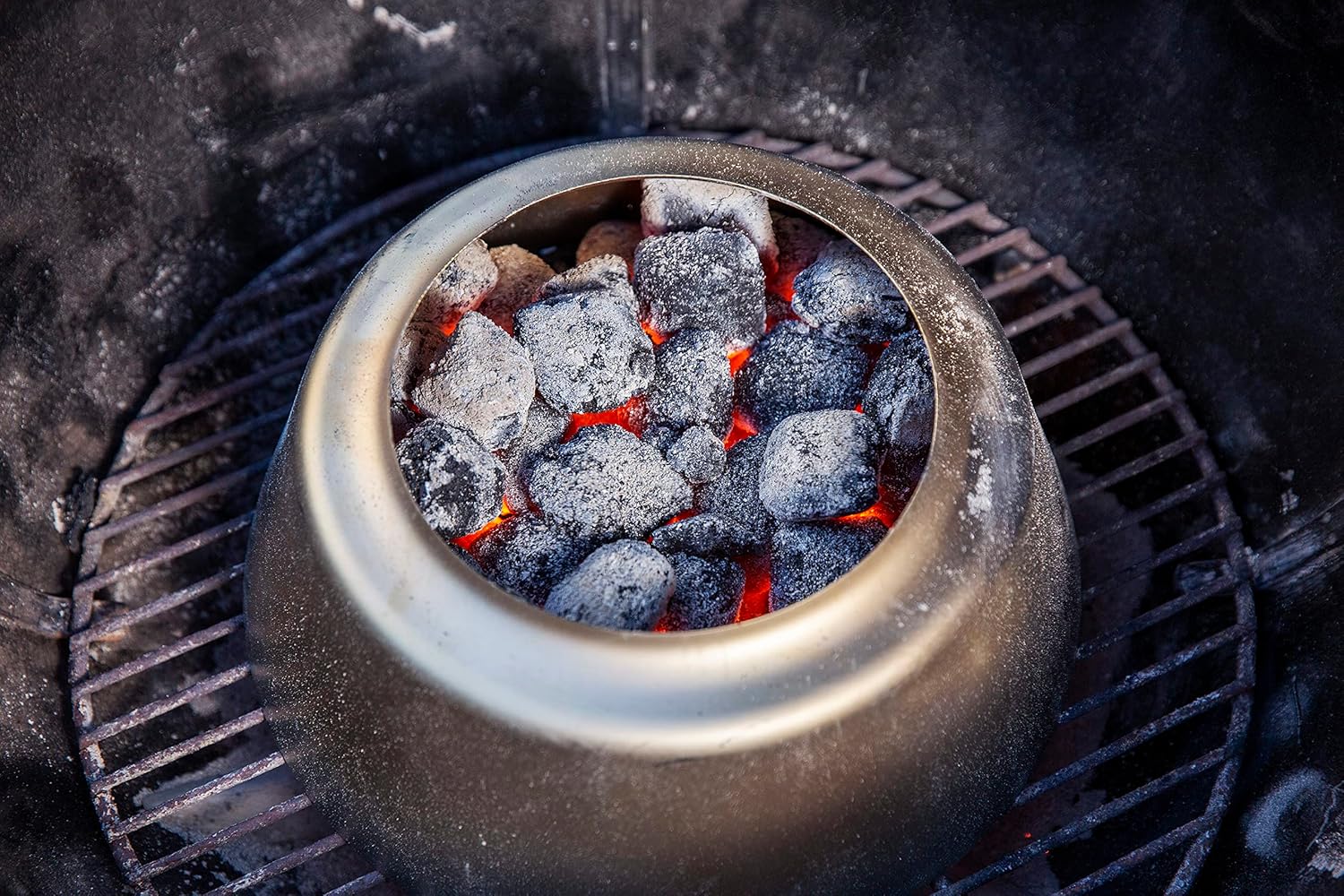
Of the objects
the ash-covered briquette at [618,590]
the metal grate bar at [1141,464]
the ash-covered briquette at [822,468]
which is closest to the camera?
the ash-covered briquette at [618,590]

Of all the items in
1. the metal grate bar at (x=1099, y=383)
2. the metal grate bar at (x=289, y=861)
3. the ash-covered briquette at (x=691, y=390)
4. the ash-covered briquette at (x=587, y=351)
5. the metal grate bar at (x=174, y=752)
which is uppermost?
the ash-covered briquette at (x=587, y=351)

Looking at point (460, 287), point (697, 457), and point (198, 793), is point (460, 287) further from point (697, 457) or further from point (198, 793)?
point (198, 793)

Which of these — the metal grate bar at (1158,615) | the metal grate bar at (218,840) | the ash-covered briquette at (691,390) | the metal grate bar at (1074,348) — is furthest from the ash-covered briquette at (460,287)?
the metal grate bar at (1158,615)

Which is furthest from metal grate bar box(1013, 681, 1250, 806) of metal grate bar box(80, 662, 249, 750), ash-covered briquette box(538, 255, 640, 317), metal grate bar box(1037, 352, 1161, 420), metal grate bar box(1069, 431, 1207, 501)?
metal grate bar box(80, 662, 249, 750)

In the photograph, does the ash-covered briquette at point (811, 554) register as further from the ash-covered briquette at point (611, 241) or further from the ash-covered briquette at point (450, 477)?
the ash-covered briquette at point (611, 241)

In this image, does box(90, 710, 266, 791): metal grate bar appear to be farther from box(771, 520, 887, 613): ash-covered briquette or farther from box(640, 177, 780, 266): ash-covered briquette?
box(640, 177, 780, 266): ash-covered briquette

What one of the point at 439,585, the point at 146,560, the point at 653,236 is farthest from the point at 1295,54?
the point at 146,560

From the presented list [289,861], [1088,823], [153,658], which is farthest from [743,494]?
[153,658]
